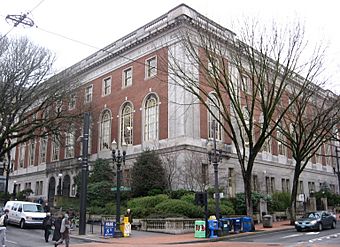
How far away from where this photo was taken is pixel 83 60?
51.5 metres

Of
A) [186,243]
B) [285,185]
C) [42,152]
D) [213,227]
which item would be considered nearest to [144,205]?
[213,227]

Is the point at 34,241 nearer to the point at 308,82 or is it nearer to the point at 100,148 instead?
the point at 308,82

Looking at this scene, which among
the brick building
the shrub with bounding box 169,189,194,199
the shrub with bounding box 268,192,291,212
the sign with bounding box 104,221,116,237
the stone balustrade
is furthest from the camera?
the shrub with bounding box 268,192,291,212

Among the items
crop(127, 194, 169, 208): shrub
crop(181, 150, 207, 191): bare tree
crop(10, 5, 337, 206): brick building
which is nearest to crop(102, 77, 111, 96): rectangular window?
crop(10, 5, 337, 206): brick building

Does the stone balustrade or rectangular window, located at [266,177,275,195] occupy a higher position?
rectangular window, located at [266,177,275,195]

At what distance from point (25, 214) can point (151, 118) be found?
16.6m

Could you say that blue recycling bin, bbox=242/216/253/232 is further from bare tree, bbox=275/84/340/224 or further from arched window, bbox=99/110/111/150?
arched window, bbox=99/110/111/150

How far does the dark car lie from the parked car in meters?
17.8

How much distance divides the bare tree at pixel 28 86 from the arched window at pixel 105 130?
21.2ft

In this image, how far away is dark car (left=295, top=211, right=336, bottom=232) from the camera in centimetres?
2681

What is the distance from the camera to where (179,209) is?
27.8m

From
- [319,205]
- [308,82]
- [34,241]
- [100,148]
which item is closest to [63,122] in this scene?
[100,148]

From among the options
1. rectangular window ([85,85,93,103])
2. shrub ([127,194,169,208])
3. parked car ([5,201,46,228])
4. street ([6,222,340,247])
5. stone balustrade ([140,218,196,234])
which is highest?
rectangular window ([85,85,93,103])

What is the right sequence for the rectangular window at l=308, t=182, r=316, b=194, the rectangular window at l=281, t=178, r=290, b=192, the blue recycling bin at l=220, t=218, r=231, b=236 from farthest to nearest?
the rectangular window at l=308, t=182, r=316, b=194 → the rectangular window at l=281, t=178, r=290, b=192 → the blue recycling bin at l=220, t=218, r=231, b=236
